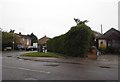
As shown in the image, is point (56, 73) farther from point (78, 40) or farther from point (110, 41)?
point (110, 41)

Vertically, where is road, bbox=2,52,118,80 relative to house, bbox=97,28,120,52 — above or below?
below

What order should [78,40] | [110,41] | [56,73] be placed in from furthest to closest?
1. [110,41]
2. [78,40]
3. [56,73]

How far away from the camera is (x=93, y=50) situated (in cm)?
2675

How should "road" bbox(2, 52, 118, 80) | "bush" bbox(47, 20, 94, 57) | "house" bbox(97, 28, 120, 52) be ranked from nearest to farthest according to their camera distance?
"road" bbox(2, 52, 118, 80)
"bush" bbox(47, 20, 94, 57)
"house" bbox(97, 28, 120, 52)

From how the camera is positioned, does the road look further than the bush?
No

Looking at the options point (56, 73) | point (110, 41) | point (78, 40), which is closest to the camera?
point (56, 73)

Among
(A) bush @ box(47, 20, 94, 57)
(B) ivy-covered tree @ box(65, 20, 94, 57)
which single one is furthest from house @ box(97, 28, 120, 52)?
(B) ivy-covered tree @ box(65, 20, 94, 57)

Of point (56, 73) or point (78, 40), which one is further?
point (78, 40)

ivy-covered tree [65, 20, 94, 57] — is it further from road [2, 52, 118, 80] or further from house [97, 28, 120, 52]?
house [97, 28, 120, 52]

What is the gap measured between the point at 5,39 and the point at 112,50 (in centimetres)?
3249

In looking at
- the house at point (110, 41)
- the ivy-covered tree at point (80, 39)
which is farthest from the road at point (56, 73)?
the house at point (110, 41)

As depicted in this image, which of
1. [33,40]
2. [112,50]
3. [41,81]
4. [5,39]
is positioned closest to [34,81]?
[41,81]

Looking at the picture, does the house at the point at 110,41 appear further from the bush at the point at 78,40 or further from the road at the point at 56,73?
the road at the point at 56,73

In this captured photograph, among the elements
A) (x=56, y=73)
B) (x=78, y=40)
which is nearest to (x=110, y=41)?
(x=78, y=40)
